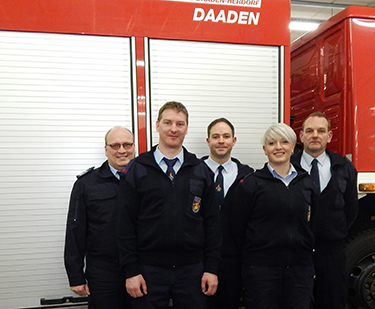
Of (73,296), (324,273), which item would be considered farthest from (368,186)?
(73,296)

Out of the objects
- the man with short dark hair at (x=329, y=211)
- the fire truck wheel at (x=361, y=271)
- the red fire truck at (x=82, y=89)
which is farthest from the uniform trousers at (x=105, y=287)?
the fire truck wheel at (x=361, y=271)

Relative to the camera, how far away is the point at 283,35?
115 inches

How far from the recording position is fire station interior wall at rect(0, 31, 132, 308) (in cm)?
249

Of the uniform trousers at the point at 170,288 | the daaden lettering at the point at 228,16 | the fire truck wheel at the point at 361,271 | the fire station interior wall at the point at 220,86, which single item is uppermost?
the daaden lettering at the point at 228,16

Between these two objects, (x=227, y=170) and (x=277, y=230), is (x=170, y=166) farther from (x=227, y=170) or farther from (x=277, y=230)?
(x=277, y=230)

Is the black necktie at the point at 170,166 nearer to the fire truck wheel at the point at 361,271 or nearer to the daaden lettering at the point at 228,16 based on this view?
the daaden lettering at the point at 228,16

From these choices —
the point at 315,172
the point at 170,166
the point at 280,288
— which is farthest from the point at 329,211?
the point at 170,166

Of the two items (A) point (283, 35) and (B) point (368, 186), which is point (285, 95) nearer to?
(A) point (283, 35)

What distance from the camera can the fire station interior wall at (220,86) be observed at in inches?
107

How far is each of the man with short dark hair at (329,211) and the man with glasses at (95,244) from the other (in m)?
1.45

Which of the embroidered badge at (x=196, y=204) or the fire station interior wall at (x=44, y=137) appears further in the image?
the fire station interior wall at (x=44, y=137)

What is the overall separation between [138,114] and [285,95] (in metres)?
1.31

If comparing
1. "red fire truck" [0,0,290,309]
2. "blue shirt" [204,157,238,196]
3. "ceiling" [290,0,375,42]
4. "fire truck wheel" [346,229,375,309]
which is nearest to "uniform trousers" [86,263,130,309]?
"red fire truck" [0,0,290,309]

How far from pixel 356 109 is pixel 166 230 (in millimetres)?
2035
